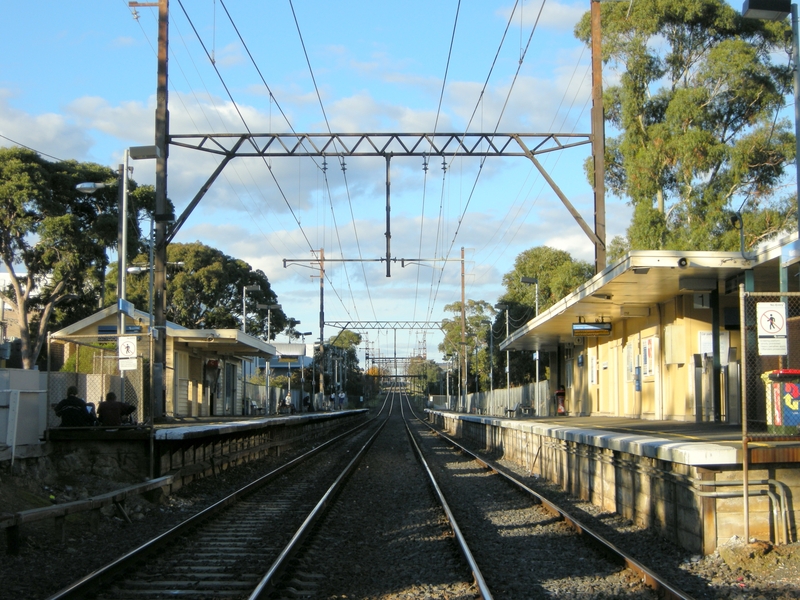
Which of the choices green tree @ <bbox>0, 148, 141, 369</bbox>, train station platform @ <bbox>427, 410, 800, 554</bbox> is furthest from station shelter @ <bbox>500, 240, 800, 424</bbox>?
green tree @ <bbox>0, 148, 141, 369</bbox>

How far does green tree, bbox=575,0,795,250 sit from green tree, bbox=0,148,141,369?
75.0 ft

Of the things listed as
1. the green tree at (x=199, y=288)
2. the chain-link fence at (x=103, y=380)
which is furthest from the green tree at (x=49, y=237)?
the chain-link fence at (x=103, y=380)

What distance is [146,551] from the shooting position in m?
8.75

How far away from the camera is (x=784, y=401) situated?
10.0 m

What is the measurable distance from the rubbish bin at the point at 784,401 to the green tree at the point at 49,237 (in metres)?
31.8

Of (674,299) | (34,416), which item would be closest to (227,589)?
(34,416)

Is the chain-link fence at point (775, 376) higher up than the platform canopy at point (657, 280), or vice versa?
the platform canopy at point (657, 280)

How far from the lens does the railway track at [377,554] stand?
748cm

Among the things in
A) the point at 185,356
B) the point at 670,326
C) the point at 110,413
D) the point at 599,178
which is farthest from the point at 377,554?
the point at 185,356

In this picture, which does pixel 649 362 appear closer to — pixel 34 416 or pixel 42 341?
pixel 34 416

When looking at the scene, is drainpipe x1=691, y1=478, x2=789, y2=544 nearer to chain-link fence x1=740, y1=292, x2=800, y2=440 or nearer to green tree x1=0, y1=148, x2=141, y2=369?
chain-link fence x1=740, y1=292, x2=800, y2=440

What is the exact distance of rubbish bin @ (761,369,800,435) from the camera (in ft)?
32.7

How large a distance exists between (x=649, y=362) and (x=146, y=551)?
1660 cm

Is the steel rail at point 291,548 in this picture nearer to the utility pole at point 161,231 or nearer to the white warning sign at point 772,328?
the white warning sign at point 772,328
